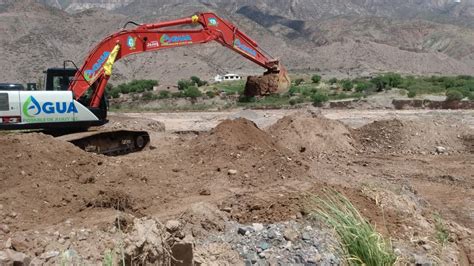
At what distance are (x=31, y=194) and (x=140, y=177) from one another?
2010mm

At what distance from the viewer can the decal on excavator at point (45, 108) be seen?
1228 centimetres

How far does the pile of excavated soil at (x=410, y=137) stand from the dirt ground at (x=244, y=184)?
8 cm

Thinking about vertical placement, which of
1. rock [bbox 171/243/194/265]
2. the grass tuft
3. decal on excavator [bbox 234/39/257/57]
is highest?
decal on excavator [bbox 234/39/257/57]

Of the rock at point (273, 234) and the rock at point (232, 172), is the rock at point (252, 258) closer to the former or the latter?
the rock at point (273, 234)

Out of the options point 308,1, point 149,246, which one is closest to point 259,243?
point 149,246

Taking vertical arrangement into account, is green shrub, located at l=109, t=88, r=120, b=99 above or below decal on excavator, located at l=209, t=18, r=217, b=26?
below

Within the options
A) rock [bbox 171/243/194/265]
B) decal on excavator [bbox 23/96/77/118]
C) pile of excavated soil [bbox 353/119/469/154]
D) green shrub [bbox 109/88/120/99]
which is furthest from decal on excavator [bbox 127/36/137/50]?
green shrub [bbox 109/88/120/99]

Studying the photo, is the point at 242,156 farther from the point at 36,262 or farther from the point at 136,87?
the point at 136,87

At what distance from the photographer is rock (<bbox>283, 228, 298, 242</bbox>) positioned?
6859mm

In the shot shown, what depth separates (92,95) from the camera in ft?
45.8

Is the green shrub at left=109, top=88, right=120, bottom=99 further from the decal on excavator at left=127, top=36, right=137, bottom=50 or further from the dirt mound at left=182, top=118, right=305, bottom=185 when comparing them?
the dirt mound at left=182, top=118, right=305, bottom=185

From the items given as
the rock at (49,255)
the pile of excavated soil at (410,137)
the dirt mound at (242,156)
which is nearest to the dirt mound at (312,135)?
the pile of excavated soil at (410,137)

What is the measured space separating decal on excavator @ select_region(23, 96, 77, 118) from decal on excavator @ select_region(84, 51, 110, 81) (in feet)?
3.32

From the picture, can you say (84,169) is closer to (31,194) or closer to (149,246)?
(31,194)
